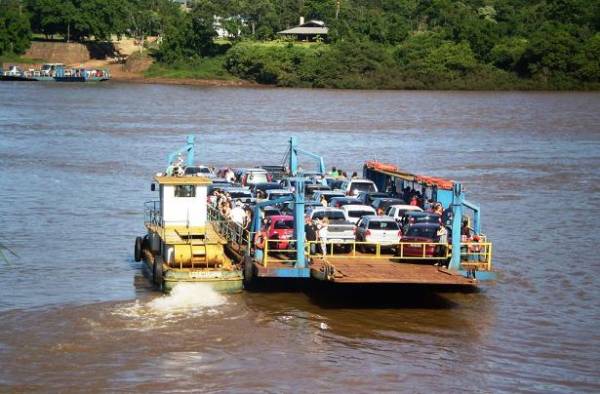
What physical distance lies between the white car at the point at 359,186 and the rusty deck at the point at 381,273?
9.66 meters

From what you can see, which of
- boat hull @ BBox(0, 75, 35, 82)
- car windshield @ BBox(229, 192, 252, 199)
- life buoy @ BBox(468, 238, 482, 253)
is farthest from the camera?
boat hull @ BBox(0, 75, 35, 82)

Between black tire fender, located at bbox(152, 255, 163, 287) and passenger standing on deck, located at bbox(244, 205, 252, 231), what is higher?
passenger standing on deck, located at bbox(244, 205, 252, 231)

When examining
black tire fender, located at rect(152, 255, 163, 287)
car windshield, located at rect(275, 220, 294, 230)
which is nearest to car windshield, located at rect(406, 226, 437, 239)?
car windshield, located at rect(275, 220, 294, 230)

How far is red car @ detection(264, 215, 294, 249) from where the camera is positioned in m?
28.3

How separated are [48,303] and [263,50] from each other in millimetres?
103230

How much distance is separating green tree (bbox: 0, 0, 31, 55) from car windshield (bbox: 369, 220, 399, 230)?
113036 mm

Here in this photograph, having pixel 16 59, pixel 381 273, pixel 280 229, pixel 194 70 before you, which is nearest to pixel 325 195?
pixel 280 229

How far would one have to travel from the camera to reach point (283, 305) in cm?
2712

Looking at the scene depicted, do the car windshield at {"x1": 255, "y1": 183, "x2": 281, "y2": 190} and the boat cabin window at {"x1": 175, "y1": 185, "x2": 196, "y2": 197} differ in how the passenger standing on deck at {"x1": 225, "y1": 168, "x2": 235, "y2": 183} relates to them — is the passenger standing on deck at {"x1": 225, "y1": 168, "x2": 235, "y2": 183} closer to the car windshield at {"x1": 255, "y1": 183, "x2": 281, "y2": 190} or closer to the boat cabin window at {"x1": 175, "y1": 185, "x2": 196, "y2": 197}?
the car windshield at {"x1": 255, "y1": 183, "x2": 281, "y2": 190}

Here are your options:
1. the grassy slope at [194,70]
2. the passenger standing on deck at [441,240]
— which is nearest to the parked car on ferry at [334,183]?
the passenger standing on deck at [441,240]

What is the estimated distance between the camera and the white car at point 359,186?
121 feet

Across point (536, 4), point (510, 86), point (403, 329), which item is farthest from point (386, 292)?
point (536, 4)

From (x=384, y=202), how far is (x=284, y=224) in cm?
583

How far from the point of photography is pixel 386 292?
90.0ft
